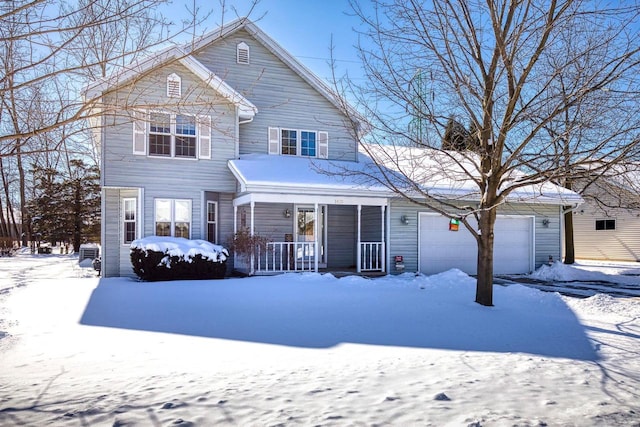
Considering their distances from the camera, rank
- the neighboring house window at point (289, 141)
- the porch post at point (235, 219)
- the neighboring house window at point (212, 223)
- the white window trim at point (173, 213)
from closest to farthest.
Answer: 1. the white window trim at point (173, 213)
2. the porch post at point (235, 219)
3. the neighboring house window at point (212, 223)
4. the neighboring house window at point (289, 141)

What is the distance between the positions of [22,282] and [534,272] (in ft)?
50.6

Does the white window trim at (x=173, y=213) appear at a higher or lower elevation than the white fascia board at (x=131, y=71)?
lower

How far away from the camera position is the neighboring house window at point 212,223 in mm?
15016

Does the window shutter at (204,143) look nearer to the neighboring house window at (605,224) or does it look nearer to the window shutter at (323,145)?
the window shutter at (323,145)

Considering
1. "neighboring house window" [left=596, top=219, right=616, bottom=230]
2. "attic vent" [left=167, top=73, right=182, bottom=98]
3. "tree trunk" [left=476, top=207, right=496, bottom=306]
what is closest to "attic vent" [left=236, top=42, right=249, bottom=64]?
"attic vent" [left=167, top=73, right=182, bottom=98]

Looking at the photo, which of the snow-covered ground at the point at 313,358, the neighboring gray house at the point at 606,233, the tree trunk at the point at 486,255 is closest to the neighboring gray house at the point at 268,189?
the snow-covered ground at the point at 313,358

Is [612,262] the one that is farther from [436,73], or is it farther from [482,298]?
[436,73]

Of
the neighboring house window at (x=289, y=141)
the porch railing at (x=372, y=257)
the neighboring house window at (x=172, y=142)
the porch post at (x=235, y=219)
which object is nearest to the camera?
the neighboring house window at (x=172, y=142)

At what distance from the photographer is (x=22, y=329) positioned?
7.05 meters

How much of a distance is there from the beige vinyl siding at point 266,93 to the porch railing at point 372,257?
3403 mm

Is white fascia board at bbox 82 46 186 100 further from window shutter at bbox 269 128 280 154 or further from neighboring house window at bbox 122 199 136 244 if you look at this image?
window shutter at bbox 269 128 280 154

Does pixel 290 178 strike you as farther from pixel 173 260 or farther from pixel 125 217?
pixel 125 217

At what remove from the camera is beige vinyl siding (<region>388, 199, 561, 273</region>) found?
49.5 feet

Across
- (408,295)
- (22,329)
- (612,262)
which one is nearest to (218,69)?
(408,295)
